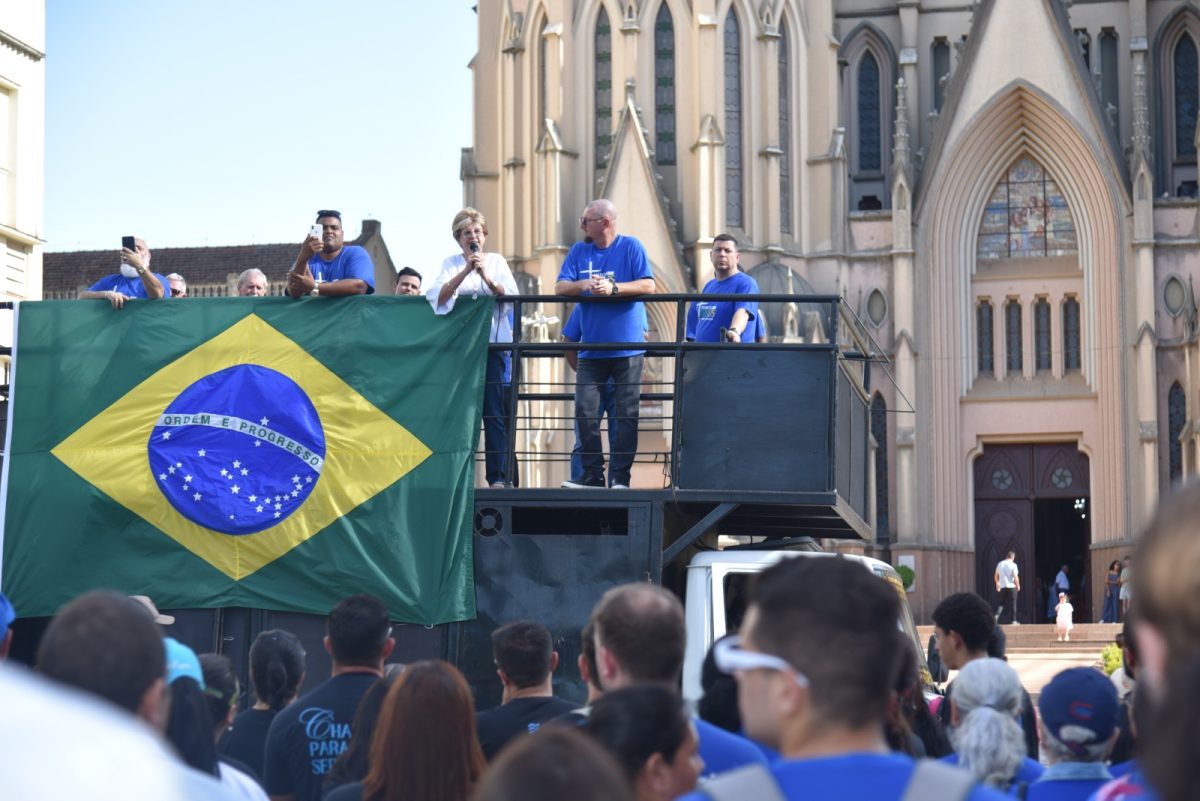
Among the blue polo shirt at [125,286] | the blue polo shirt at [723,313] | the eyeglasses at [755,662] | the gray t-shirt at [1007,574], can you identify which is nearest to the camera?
the eyeglasses at [755,662]

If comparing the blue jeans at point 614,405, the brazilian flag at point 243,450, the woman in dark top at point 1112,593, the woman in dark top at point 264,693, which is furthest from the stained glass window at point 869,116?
the woman in dark top at point 264,693

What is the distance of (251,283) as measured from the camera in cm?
1273

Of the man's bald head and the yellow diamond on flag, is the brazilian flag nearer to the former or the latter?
the yellow diamond on flag

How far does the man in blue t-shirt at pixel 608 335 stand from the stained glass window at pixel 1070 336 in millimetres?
33978

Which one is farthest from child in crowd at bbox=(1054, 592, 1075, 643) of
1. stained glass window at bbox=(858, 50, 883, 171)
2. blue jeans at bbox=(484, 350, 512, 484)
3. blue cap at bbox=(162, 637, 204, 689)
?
blue cap at bbox=(162, 637, 204, 689)

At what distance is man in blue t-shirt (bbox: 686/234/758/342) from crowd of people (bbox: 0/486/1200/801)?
15.6 ft

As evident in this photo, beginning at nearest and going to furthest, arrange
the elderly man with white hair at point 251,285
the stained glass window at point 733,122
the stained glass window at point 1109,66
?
the elderly man with white hair at point 251,285 < the stained glass window at point 733,122 < the stained glass window at point 1109,66

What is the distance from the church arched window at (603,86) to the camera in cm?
4428

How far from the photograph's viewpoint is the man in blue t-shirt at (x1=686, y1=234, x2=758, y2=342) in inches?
455

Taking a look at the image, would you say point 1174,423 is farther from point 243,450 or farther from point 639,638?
point 639,638

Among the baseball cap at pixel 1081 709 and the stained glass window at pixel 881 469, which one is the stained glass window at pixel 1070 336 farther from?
the baseball cap at pixel 1081 709

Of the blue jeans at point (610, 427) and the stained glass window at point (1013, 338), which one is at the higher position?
the stained glass window at point (1013, 338)

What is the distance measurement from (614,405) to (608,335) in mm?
441

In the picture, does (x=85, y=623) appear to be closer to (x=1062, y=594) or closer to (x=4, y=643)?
(x=4, y=643)
